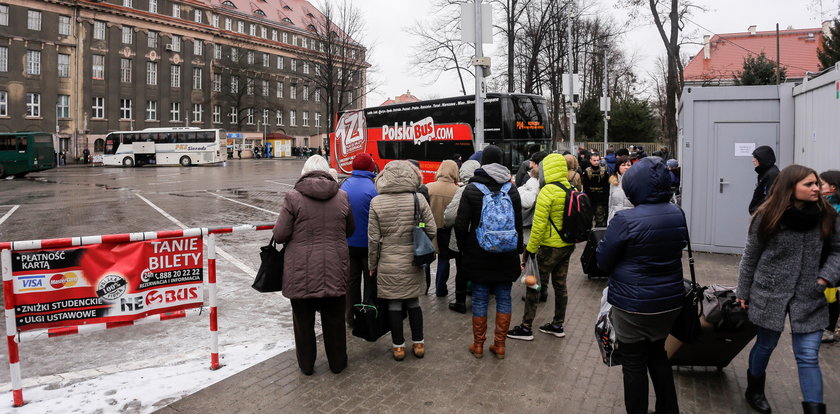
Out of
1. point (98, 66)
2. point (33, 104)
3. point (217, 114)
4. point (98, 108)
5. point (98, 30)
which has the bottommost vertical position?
point (33, 104)

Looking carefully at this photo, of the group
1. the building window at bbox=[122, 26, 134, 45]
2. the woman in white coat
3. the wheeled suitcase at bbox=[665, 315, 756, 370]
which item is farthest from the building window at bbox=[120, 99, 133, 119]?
the wheeled suitcase at bbox=[665, 315, 756, 370]

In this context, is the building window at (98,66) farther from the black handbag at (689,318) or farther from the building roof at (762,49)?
the black handbag at (689,318)

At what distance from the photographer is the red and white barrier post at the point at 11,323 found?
4086mm

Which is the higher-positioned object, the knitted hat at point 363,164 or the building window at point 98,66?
the building window at point 98,66

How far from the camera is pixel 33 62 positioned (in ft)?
175

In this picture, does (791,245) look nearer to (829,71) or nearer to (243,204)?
(829,71)

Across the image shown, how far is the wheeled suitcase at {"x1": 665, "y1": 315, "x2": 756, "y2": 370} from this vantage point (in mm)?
4277

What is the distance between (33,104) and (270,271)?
59.9m

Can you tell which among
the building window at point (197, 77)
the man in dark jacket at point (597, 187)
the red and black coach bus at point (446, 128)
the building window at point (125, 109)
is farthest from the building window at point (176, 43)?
the man in dark jacket at point (597, 187)

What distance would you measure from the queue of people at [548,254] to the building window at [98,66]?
61142 millimetres

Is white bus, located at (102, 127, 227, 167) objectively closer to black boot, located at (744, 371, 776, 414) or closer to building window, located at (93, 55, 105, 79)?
building window, located at (93, 55, 105, 79)

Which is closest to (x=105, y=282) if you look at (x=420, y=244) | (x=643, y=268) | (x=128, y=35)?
(x=420, y=244)

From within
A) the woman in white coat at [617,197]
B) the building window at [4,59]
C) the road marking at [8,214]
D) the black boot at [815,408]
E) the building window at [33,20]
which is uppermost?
the building window at [33,20]

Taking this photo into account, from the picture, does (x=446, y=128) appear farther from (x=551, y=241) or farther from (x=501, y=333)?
(x=501, y=333)
